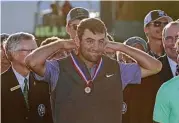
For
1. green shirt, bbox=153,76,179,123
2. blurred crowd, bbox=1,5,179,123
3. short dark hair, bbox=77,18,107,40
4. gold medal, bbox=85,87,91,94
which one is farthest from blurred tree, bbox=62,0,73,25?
green shirt, bbox=153,76,179,123

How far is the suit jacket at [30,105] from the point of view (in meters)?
4.54

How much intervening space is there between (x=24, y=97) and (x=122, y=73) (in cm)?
95

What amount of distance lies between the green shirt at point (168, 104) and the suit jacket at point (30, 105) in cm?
119

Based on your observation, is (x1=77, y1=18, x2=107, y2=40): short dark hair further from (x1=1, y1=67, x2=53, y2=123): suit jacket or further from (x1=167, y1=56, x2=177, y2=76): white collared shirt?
(x1=167, y1=56, x2=177, y2=76): white collared shirt

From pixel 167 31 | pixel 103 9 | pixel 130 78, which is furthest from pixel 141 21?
pixel 130 78

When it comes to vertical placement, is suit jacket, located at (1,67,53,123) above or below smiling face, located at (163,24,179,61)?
below

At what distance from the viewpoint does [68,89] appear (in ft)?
12.9

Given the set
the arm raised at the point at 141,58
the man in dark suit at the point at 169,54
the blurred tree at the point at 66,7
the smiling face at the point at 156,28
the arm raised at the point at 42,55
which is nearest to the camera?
the arm raised at the point at 42,55

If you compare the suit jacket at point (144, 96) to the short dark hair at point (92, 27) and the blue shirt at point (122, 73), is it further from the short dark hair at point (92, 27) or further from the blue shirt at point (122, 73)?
the short dark hair at point (92, 27)

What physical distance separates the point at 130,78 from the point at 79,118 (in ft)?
1.72

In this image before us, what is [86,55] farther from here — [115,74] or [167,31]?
[167,31]

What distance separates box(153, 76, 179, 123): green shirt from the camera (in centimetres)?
360

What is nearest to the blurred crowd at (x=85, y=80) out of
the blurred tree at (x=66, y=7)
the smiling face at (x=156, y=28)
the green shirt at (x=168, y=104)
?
the green shirt at (x=168, y=104)

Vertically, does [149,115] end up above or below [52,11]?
above
